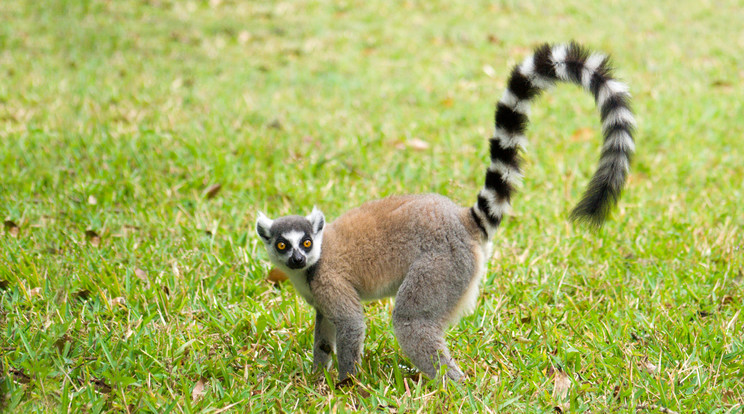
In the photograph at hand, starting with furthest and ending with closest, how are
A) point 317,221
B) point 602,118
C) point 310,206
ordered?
1. point 310,206
2. point 317,221
3. point 602,118

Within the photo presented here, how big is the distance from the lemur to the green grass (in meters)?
0.27

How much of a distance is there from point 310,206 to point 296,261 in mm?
1942

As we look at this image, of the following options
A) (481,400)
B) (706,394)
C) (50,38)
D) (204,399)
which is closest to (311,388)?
(204,399)

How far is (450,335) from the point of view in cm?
363

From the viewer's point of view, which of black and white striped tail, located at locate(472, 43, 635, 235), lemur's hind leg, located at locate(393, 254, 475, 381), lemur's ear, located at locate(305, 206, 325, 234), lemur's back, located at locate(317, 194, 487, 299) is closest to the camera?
black and white striped tail, located at locate(472, 43, 635, 235)

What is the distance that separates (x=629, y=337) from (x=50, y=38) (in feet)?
29.4

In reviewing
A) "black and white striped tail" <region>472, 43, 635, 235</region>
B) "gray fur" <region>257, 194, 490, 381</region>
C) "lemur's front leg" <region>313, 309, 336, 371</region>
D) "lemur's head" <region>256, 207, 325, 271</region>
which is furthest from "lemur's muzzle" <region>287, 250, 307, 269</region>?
"black and white striped tail" <region>472, 43, 635, 235</region>

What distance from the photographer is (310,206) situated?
16.7ft

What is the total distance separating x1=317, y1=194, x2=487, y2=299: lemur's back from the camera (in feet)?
10.6

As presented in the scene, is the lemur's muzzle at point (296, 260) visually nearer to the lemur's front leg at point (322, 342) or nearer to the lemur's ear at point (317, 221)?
the lemur's ear at point (317, 221)

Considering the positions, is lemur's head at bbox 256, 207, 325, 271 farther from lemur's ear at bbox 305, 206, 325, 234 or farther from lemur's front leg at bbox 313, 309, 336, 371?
lemur's front leg at bbox 313, 309, 336, 371

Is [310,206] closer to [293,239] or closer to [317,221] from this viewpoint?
[317,221]

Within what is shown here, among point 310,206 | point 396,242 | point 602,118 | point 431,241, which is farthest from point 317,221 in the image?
point 310,206

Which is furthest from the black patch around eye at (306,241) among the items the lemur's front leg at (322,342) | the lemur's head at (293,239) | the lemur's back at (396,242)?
the lemur's front leg at (322,342)
